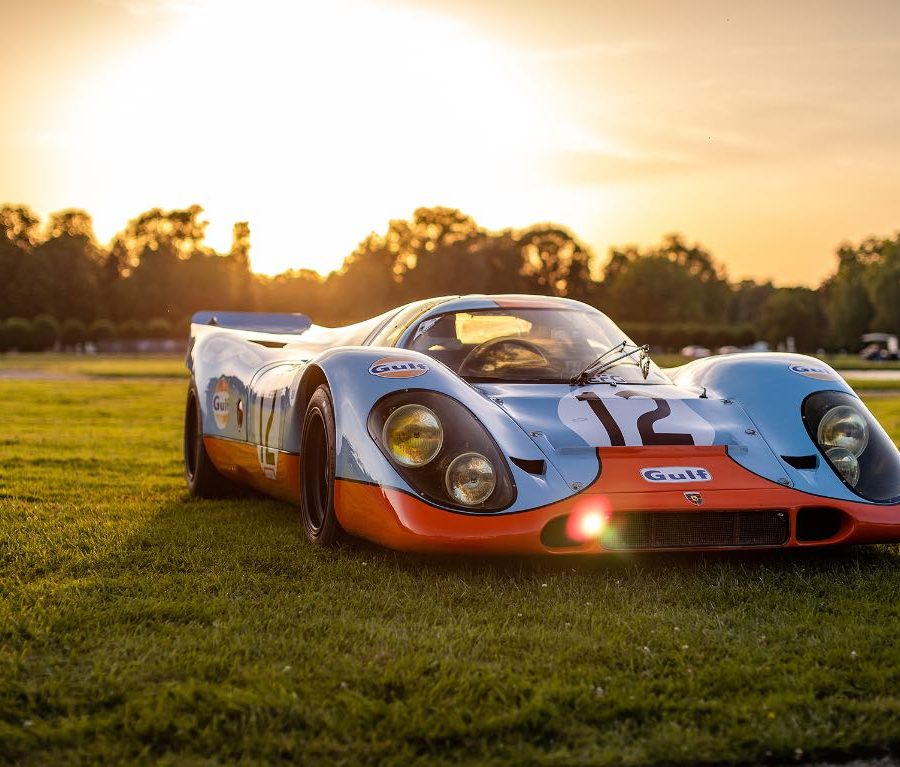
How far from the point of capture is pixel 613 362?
5980 mm

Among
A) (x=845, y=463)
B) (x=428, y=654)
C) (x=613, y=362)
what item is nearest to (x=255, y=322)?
(x=613, y=362)

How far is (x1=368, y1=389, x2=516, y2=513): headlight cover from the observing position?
4656mm

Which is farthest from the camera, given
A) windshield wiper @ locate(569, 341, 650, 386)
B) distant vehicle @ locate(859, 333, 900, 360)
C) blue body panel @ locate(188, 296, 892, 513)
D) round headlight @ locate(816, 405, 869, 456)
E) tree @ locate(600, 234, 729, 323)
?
tree @ locate(600, 234, 729, 323)

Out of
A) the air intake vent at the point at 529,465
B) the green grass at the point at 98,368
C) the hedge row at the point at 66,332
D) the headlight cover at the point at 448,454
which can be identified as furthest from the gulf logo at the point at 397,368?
the hedge row at the point at 66,332

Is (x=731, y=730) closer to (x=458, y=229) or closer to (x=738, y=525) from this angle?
(x=738, y=525)

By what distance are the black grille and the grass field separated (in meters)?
0.17

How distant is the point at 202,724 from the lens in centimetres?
304

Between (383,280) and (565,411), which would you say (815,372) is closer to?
(565,411)

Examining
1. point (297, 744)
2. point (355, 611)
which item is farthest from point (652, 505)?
point (297, 744)

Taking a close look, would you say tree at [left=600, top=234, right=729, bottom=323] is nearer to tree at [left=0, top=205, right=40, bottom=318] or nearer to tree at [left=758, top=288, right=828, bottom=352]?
tree at [left=758, top=288, right=828, bottom=352]

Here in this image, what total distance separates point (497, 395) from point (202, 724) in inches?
102

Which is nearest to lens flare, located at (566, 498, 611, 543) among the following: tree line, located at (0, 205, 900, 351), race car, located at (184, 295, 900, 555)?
race car, located at (184, 295, 900, 555)

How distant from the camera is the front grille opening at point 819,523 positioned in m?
4.97

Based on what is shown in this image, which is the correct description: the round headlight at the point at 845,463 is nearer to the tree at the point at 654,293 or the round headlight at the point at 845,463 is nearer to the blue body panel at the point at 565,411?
the blue body panel at the point at 565,411
